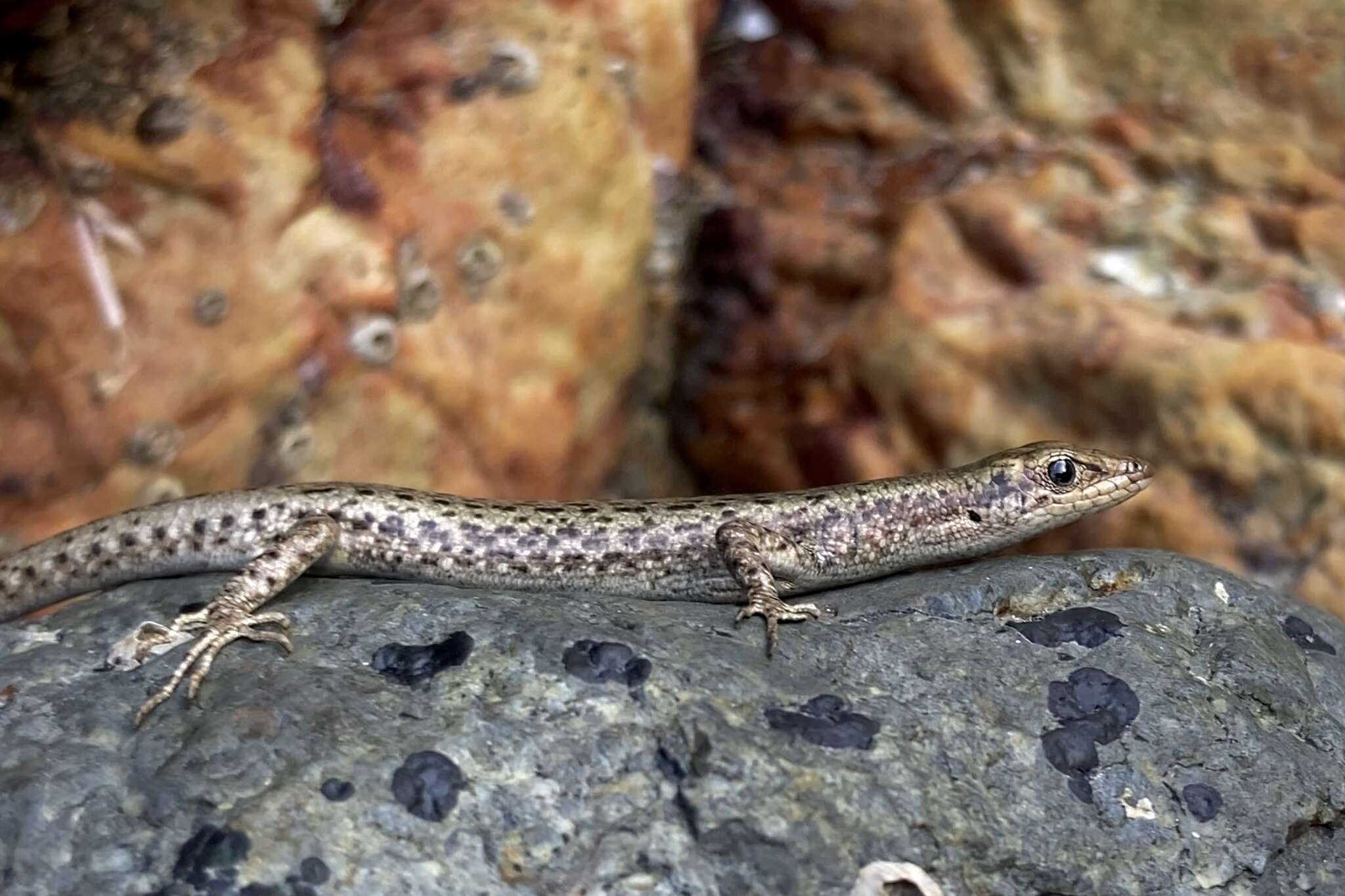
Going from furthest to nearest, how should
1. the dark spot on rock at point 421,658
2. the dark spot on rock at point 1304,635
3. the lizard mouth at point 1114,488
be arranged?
the lizard mouth at point 1114,488
the dark spot on rock at point 1304,635
the dark spot on rock at point 421,658

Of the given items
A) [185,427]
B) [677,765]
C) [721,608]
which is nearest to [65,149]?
[185,427]

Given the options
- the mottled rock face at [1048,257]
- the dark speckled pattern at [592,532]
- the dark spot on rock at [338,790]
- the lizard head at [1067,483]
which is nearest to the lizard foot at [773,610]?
the dark speckled pattern at [592,532]

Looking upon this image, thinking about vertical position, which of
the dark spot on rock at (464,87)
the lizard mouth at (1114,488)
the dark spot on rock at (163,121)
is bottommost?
the lizard mouth at (1114,488)

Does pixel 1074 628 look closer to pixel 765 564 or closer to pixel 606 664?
pixel 765 564

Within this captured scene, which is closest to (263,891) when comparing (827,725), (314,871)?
(314,871)

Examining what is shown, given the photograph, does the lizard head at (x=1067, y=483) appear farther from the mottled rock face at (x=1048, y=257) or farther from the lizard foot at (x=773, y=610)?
the lizard foot at (x=773, y=610)

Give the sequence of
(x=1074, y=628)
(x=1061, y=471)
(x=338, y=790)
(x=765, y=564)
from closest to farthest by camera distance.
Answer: (x=338, y=790)
(x=1074, y=628)
(x=765, y=564)
(x=1061, y=471)
